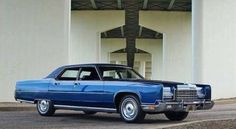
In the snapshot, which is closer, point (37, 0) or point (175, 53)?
point (37, 0)

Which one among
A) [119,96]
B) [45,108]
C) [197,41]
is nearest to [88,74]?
[119,96]

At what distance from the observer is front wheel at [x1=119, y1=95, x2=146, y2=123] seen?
39.9 feet

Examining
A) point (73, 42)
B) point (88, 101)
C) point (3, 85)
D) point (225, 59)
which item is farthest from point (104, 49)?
point (88, 101)

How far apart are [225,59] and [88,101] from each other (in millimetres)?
13726

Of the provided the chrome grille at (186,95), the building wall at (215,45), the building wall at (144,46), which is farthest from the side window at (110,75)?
the building wall at (144,46)

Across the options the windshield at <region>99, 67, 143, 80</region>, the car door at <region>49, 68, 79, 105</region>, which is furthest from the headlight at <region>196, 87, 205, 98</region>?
the car door at <region>49, 68, 79, 105</region>

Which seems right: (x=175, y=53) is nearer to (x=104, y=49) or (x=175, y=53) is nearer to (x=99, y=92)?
(x=104, y=49)

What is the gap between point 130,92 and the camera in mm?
12266

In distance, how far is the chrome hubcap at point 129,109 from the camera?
12.3 m

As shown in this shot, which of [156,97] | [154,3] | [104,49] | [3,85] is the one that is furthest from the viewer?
[104,49]

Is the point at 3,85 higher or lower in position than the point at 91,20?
lower

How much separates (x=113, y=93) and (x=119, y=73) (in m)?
1.24

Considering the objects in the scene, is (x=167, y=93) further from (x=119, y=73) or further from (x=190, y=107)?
(x=119, y=73)

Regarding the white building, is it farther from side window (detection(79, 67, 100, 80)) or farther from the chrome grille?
the chrome grille
